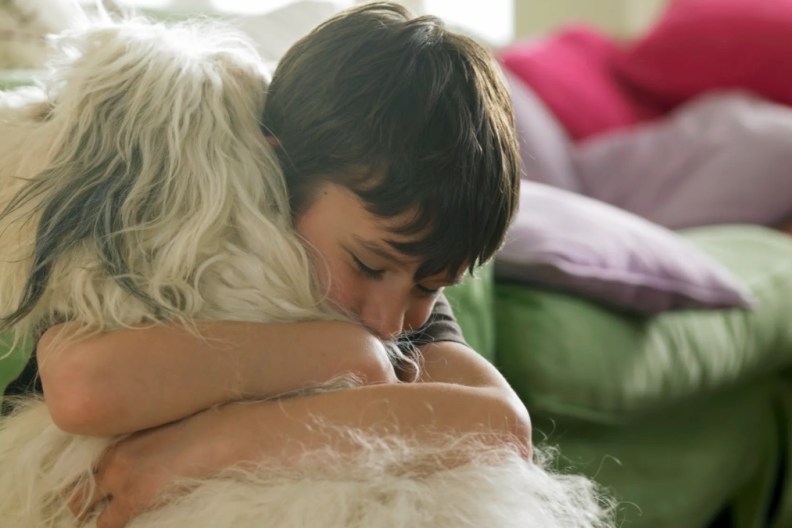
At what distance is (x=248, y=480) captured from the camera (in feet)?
2.28

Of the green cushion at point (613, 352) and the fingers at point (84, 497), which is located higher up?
the fingers at point (84, 497)

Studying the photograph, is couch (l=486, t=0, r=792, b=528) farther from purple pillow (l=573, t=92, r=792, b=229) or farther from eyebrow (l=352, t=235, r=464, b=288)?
eyebrow (l=352, t=235, r=464, b=288)

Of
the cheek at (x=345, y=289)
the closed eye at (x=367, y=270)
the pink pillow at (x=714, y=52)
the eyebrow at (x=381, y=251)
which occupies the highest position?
the eyebrow at (x=381, y=251)

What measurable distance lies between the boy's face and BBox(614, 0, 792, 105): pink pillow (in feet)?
5.48

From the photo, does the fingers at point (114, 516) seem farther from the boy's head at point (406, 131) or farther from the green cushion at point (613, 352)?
the green cushion at point (613, 352)

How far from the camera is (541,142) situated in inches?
80.1

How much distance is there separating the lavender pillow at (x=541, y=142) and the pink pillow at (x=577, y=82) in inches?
2.6

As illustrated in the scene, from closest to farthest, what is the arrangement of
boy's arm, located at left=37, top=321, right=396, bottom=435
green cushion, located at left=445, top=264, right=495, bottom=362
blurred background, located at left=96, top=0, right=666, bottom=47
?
boy's arm, located at left=37, top=321, right=396, bottom=435 < green cushion, located at left=445, top=264, right=495, bottom=362 < blurred background, located at left=96, top=0, right=666, bottom=47

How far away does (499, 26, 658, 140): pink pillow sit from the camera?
2.24 m

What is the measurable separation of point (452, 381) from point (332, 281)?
0.13 metres

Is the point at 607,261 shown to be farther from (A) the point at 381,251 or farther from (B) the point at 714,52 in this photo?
(B) the point at 714,52

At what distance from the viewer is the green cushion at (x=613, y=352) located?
1.24 m

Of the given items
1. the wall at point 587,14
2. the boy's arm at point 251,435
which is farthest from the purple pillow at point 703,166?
the boy's arm at point 251,435

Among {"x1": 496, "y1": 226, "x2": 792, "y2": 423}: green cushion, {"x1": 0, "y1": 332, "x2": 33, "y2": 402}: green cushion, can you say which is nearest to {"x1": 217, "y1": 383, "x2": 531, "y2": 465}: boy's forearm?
{"x1": 0, "y1": 332, "x2": 33, "y2": 402}: green cushion
